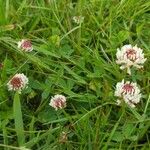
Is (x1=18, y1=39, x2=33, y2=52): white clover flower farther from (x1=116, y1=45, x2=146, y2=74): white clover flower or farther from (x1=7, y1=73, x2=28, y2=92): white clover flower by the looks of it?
(x1=116, y1=45, x2=146, y2=74): white clover flower

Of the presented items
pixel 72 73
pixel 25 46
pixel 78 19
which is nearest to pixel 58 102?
pixel 72 73

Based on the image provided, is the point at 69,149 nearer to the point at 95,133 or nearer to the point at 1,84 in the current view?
the point at 95,133

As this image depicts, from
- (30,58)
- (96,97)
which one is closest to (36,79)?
(30,58)

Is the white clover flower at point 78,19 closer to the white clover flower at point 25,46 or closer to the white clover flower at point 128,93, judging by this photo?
the white clover flower at point 25,46

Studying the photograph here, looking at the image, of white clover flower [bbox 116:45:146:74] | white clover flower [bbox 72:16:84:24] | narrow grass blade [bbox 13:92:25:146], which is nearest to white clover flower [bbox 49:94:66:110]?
narrow grass blade [bbox 13:92:25:146]

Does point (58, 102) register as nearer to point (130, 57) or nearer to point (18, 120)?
point (18, 120)
